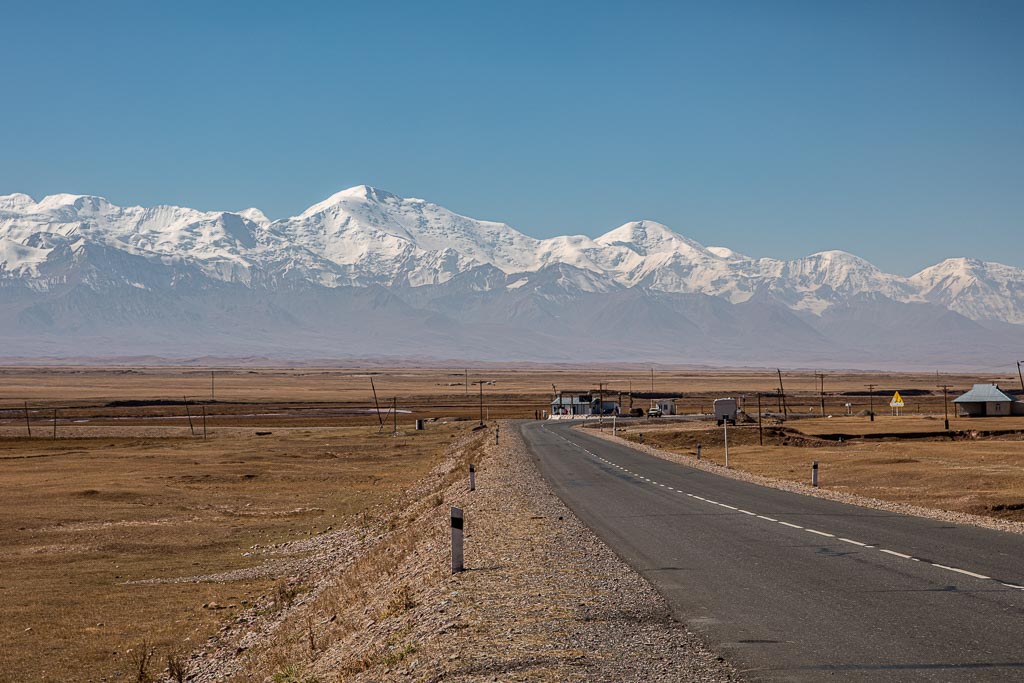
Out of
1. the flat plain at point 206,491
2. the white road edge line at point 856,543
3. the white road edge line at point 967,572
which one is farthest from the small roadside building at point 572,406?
the white road edge line at point 967,572

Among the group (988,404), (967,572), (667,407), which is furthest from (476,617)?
(667,407)

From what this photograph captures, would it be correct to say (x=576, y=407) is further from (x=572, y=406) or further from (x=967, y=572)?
(x=967, y=572)

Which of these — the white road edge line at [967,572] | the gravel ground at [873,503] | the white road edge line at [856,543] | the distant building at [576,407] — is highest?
the white road edge line at [967,572]

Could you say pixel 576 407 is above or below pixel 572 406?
below

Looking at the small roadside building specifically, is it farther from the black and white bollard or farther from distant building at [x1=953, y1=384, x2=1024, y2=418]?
the black and white bollard

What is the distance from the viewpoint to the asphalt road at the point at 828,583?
10.9m

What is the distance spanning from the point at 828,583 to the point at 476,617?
530 cm

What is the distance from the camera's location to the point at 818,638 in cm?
1179

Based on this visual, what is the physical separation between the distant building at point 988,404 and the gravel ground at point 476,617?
92410 mm

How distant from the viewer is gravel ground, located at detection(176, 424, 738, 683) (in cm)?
1117

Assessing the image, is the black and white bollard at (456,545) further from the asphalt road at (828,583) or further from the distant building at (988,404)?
the distant building at (988,404)

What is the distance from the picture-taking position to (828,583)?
15.3 metres

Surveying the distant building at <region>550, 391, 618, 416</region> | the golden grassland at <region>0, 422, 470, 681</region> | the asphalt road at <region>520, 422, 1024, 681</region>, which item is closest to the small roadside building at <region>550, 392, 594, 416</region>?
the distant building at <region>550, 391, 618, 416</region>

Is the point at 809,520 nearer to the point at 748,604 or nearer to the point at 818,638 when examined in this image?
the point at 748,604
